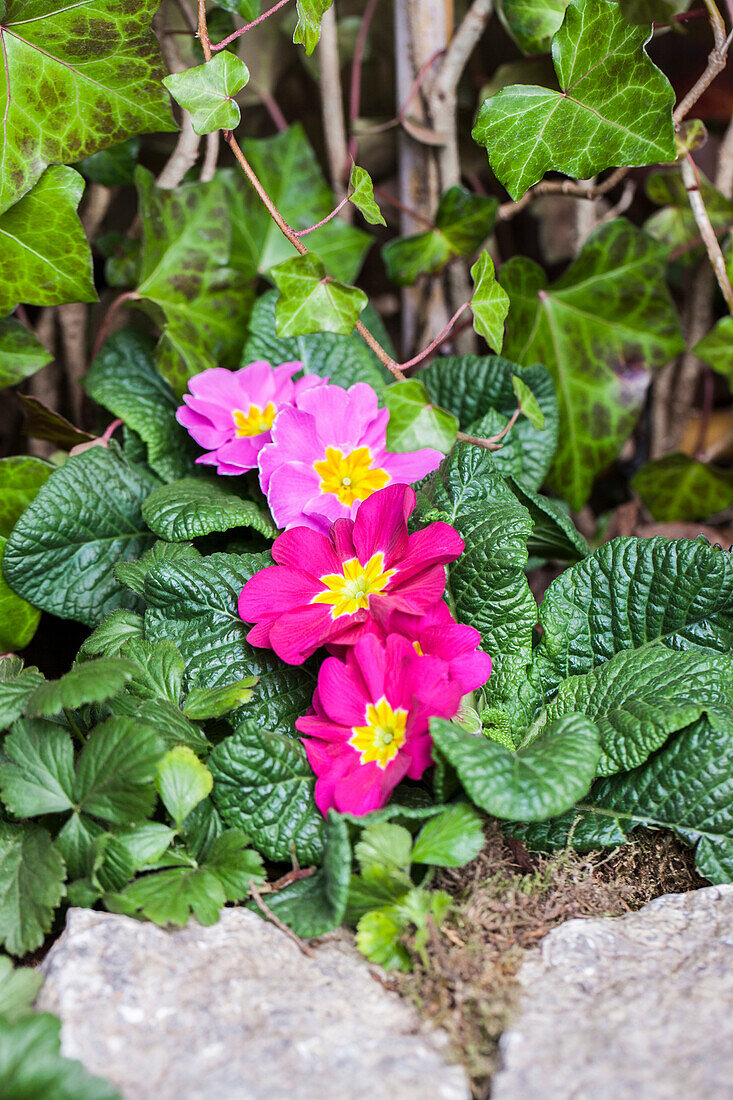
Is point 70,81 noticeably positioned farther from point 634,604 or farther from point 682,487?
point 682,487

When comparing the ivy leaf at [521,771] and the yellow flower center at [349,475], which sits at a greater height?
the yellow flower center at [349,475]

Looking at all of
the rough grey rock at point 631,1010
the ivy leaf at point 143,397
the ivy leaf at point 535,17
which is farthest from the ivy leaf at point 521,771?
the ivy leaf at point 535,17

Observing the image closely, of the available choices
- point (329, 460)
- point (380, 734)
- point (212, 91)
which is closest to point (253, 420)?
point (329, 460)

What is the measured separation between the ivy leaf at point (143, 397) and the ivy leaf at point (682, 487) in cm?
88

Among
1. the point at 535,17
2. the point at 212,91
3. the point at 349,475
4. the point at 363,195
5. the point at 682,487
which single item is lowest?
the point at 682,487

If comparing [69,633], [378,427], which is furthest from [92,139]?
[69,633]

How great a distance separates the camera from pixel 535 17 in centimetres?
126

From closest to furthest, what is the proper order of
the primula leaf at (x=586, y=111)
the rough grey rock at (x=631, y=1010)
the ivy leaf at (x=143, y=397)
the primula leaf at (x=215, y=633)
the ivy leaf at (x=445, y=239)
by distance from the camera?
the rough grey rock at (x=631, y=1010) < the primula leaf at (x=215, y=633) < the primula leaf at (x=586, y=111) < the ivy leaf at (x=143, y=397) < the ivy leaf at (x=445, y=239)

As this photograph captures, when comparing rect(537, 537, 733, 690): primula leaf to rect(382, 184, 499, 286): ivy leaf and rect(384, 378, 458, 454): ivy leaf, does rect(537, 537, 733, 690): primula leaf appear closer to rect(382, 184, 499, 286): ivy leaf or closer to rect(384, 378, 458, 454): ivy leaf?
rect(384, 378, 458, 454): ivy leaf

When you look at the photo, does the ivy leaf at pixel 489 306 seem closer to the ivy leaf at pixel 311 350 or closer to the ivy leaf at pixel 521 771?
the ivy leaf at pixel 311 350

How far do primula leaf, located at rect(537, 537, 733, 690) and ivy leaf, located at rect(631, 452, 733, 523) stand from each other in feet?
2.15

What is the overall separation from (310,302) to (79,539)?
1.47 ft

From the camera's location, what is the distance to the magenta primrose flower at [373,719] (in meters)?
0.82

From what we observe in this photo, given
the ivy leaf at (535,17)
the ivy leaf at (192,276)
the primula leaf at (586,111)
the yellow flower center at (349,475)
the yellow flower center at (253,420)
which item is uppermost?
the ivy leaf at (535,17)
